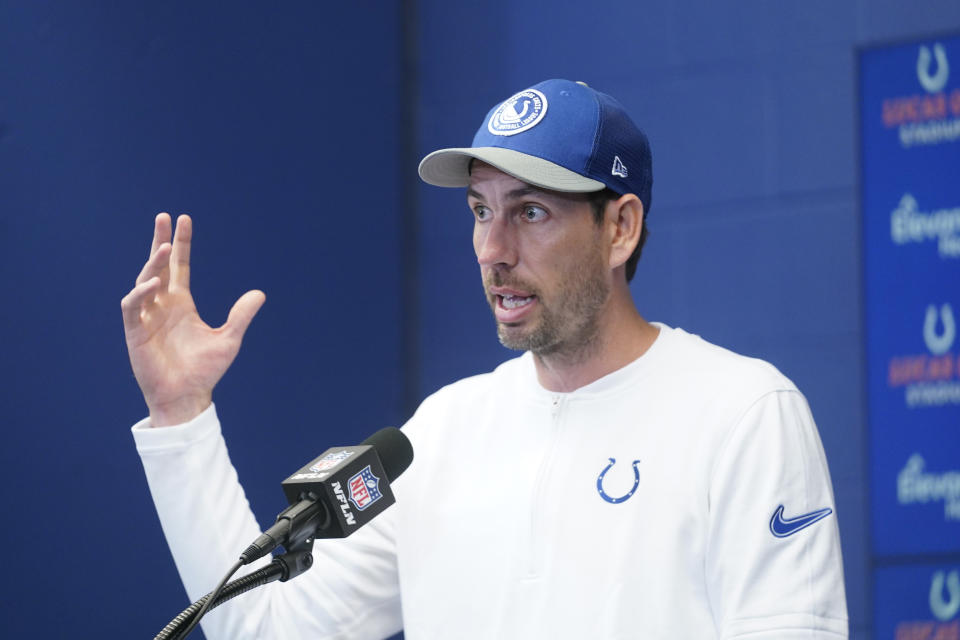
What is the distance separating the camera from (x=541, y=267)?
62.7 inches

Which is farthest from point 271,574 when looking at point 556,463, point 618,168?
point 618,168

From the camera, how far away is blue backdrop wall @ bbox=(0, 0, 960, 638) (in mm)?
1895

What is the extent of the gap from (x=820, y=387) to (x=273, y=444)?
43.9 inches

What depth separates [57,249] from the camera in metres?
1.91

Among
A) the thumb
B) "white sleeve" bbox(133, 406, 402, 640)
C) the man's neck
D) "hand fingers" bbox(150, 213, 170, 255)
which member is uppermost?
"hand fingers" bbox(150, 213, 170, 255)

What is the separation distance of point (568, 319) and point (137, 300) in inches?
22.7

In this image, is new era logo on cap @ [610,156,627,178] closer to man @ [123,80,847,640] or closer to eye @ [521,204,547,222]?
man @ [123,80,847,640]

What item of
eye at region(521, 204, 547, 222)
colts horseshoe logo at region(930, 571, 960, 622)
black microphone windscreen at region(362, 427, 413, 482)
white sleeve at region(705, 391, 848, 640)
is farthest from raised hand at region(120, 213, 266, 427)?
colts horseshoe logo at region(930, 571, 960, 622)

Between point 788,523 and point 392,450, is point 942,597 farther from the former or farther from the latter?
point 392,450

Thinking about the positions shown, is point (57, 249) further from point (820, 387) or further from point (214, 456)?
point (820, 387)

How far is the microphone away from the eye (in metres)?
0.51

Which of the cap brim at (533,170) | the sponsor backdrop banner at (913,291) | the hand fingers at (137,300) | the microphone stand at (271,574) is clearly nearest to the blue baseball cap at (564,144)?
the cap brim at (533,170)

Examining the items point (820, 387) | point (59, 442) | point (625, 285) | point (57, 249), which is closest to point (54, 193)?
point (57, 249)

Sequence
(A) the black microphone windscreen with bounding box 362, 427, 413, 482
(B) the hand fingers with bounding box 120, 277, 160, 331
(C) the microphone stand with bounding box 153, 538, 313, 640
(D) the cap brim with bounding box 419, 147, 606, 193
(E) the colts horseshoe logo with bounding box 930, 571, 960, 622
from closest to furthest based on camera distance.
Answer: (C) the microphone stand with bounding box 153, 538, 313, 640
(A) the black microphone windscreen with bounding box 362, 427, 413, 482
(B) the hand fingers with bounding box 120, 277, 160, 331
(D) the cap brim with bounding box 419, 147, 606, 193
(E) the colts horseshoe logo with bounding box 930, 571, 960, 622
